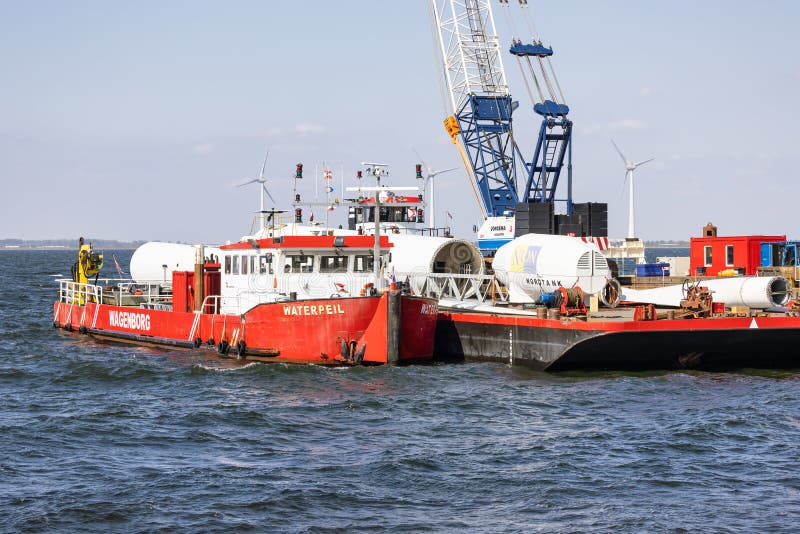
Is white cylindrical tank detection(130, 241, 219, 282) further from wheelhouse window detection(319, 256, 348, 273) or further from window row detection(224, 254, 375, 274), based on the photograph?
wheelhouse window detection(319, 256, 348, 273)

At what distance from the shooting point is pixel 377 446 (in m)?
23.5

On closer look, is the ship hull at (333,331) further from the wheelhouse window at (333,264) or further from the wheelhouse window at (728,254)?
the wheelhouse window at (728,254)

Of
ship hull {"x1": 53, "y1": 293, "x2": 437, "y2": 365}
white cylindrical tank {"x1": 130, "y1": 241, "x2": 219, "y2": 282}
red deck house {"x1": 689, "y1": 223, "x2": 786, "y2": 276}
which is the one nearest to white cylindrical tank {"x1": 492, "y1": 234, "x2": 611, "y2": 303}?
ship hull {"x1": 53, "y1": 293, "x2": 437, "y2": 365}

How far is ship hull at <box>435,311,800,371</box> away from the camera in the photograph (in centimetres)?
3259

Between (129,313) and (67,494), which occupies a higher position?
(129,313)

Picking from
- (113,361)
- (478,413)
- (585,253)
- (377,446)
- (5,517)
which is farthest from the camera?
(113,361)

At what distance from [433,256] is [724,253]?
50.9ft

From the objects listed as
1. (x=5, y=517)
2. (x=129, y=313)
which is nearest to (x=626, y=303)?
(x=129, y=313)

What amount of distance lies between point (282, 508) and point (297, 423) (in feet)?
23.8

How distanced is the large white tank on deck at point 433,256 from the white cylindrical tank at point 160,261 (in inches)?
586

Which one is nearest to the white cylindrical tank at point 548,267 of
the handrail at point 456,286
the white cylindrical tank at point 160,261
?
the handrail at point 456,286

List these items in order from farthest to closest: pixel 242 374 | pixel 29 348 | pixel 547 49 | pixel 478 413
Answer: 1. pixel 547 49
2. pixel 29 348
3. pixel 242 374
4. pixel 478 413

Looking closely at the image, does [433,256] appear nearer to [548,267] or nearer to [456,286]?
[456,286]

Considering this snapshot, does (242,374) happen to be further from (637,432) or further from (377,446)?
(637,432)
